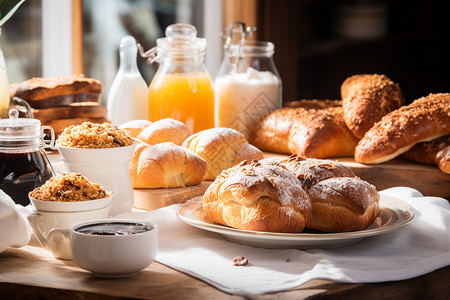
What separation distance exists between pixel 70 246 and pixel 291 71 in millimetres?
2893

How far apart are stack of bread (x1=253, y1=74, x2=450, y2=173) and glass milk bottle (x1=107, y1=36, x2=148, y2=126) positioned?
41cm

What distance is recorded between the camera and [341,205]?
3.56 feet

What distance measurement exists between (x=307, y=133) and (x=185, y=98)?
39 centimetres

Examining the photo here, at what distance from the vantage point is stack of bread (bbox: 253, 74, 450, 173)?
1832 mm

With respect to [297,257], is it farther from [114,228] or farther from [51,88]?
[51,88]

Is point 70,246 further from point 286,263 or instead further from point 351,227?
point 351,227

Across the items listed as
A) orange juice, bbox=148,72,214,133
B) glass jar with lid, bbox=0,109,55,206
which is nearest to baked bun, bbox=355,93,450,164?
orange juice, bbox=148,72,214,133

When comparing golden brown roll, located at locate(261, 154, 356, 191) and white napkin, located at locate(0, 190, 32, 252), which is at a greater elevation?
golden brown roll, located at locate(261, 154, 356, 191)

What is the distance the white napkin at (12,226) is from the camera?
1.03 metres

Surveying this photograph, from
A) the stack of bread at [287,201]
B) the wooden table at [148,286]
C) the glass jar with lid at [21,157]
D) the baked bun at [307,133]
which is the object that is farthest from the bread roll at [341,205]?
the baked bun at [307,133]

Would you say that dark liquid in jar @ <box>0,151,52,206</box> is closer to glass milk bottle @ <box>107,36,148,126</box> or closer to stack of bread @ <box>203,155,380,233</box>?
stack of bread @ <box>203,155,380,233</box>

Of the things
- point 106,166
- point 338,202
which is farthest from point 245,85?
point 338,202

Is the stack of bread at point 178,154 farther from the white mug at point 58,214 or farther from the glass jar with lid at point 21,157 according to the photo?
the white mug at point 58,214

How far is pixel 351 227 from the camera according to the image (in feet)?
3.59
